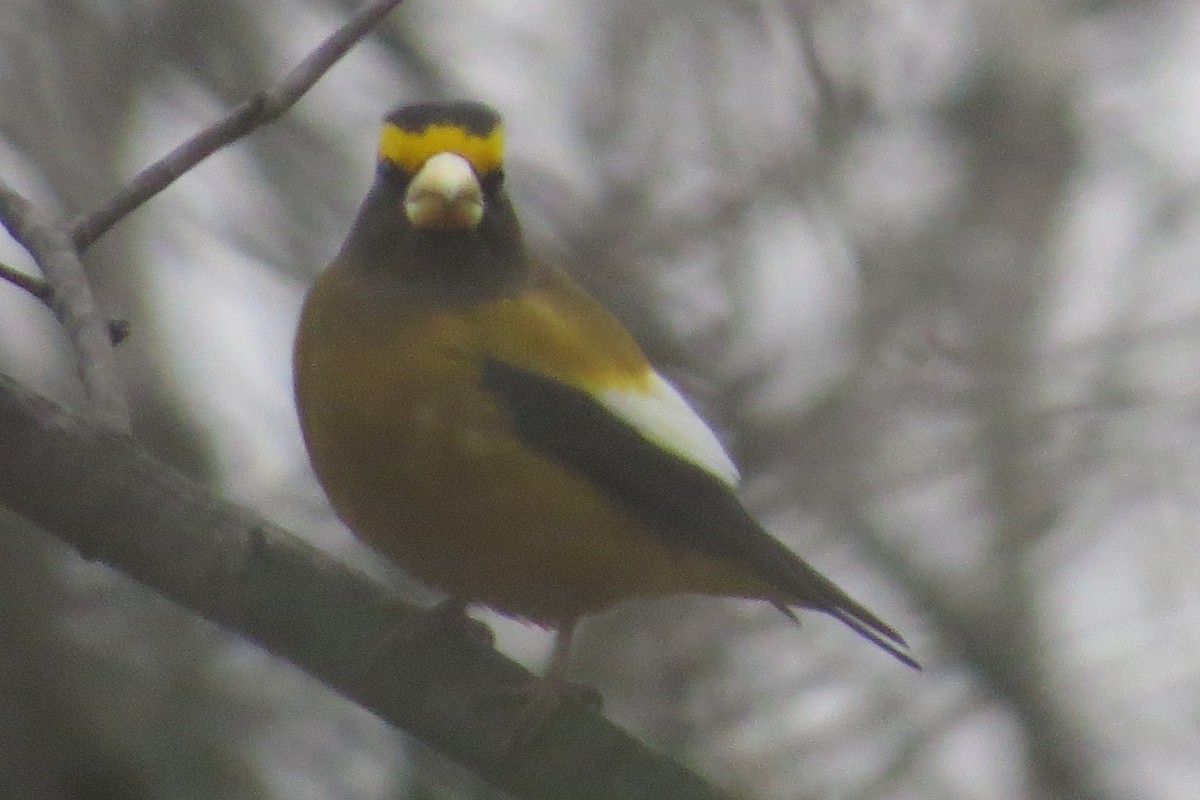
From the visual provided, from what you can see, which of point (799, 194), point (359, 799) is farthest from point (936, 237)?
point (359, 799)

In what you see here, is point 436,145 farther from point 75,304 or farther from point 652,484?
point 75,304

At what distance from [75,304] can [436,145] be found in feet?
3.82

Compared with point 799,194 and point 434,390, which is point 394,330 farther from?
point 799,194

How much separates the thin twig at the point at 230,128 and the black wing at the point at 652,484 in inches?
38.0

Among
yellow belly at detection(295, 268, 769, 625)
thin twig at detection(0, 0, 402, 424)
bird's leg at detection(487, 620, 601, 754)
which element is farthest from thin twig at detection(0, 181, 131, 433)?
bird's leg at detection(487, 620, 601, 754)

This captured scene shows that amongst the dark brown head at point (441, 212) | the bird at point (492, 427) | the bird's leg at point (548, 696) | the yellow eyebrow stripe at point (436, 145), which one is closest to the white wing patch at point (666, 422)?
the bird at point (492, 427)

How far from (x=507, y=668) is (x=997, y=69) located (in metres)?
6.57

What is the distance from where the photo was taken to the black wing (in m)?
4.38

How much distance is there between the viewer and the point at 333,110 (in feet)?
28.1

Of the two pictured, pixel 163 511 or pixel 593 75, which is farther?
pixel 593 75

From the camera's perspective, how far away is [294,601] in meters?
3.41

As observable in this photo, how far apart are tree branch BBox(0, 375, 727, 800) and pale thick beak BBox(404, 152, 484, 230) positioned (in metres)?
1.08

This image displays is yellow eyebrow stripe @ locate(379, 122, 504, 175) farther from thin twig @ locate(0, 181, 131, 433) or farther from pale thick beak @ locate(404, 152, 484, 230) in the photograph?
thin twig @ locate(0, 181, 131, 433)

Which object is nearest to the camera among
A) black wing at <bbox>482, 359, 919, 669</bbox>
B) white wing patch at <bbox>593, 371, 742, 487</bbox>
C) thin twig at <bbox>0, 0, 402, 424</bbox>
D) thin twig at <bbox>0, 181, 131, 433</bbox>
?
thin twig at <bbox>0, 181, 131, 433</bbox>
